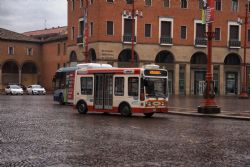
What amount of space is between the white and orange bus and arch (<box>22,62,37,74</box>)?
58.5m

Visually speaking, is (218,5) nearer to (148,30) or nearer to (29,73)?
(148,30)

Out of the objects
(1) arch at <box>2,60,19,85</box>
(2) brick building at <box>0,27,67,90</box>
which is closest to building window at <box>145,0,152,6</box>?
(2) brick building at <box>0,27,67,90</box>

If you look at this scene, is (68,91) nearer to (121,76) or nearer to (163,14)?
(121,76)

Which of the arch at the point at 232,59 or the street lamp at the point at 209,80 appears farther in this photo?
the arch at the point at 232,59

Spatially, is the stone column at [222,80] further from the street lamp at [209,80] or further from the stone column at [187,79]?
the street lamp at [209,80]

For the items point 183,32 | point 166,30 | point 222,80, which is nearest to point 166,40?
point 166,30

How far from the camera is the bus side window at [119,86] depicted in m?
24.2

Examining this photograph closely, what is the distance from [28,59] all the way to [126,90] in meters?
60.4

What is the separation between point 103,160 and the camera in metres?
10.2

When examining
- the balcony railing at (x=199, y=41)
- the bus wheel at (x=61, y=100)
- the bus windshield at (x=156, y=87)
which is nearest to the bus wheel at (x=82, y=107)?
the bus windshield at (x=156, y=87)

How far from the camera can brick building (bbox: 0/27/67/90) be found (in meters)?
78.2

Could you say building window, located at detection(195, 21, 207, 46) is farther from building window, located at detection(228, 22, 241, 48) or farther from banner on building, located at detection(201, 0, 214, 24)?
banner on building, located at detection(201, 0, 214, 24)

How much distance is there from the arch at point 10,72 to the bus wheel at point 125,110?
5785cm

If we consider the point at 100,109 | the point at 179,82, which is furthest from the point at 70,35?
the point at 100,109
